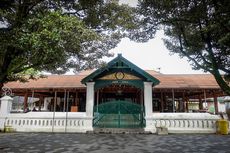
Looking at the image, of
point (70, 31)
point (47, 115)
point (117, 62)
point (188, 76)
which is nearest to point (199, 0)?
point (70, 31)

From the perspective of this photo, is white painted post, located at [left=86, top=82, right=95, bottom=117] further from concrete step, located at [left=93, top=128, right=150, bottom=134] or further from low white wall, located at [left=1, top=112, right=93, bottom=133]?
concrete step, located at [left=93, top=128, right=150, bottom=134]

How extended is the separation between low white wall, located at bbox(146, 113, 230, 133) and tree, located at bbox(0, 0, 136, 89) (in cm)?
565

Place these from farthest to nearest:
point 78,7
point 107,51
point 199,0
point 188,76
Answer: point 188,76 < point 107,51 < point 78,7 < point 199,0

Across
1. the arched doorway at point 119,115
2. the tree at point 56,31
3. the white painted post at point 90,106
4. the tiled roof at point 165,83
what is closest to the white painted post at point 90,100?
the white painted post at point 90,106

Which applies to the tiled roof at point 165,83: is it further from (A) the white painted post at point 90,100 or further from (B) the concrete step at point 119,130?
(B) the concrete step at point 119,130

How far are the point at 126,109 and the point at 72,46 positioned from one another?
299 inches

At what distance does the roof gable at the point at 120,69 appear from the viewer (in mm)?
14734

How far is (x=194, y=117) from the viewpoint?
13.8 m

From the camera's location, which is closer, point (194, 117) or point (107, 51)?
point (107, 51)

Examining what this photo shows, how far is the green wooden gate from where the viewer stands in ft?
47.2

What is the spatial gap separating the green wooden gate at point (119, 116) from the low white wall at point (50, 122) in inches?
33.5

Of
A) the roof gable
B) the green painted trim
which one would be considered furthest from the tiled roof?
the roof gable

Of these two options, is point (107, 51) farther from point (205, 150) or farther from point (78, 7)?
point (205, 150)

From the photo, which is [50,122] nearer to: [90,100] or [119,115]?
[90,100]
